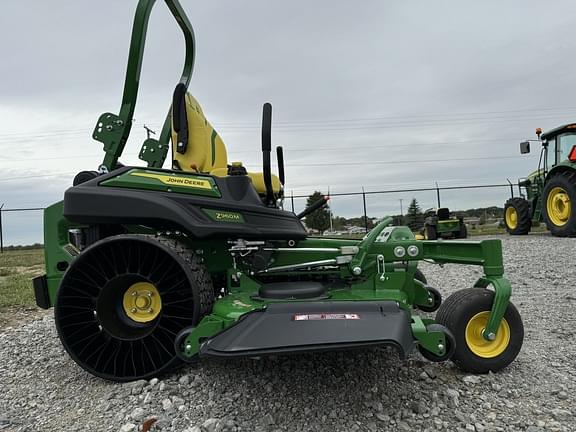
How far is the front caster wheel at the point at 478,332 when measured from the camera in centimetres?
278

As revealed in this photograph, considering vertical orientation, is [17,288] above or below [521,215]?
below

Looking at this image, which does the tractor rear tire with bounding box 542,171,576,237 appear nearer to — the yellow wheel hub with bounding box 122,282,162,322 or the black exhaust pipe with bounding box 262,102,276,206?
the black exhaust pipe with bounding box 262,102,276,206

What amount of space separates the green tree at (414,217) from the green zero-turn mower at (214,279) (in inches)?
592

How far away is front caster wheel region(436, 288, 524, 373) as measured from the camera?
9.11 feet

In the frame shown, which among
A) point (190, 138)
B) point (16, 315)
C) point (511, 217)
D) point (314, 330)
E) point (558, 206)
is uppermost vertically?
point (190, 138)

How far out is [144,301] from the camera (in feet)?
9.45

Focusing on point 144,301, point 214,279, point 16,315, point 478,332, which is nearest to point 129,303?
point 144,301

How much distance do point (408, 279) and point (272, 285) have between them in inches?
38.0

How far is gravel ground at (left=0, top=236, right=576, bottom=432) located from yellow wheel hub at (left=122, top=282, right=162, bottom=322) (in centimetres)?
40

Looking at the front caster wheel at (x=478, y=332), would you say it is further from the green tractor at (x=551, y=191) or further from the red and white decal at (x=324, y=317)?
the green tractor at (x=551, y=191)

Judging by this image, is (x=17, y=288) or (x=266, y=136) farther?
(x=17, y=288)

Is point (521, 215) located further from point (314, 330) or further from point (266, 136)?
point (314, 330)

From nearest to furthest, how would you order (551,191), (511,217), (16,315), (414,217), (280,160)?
(280,160), (16,315), (551,191), (511,217), (414,217)

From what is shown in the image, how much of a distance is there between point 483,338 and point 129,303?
2242 millimetres
